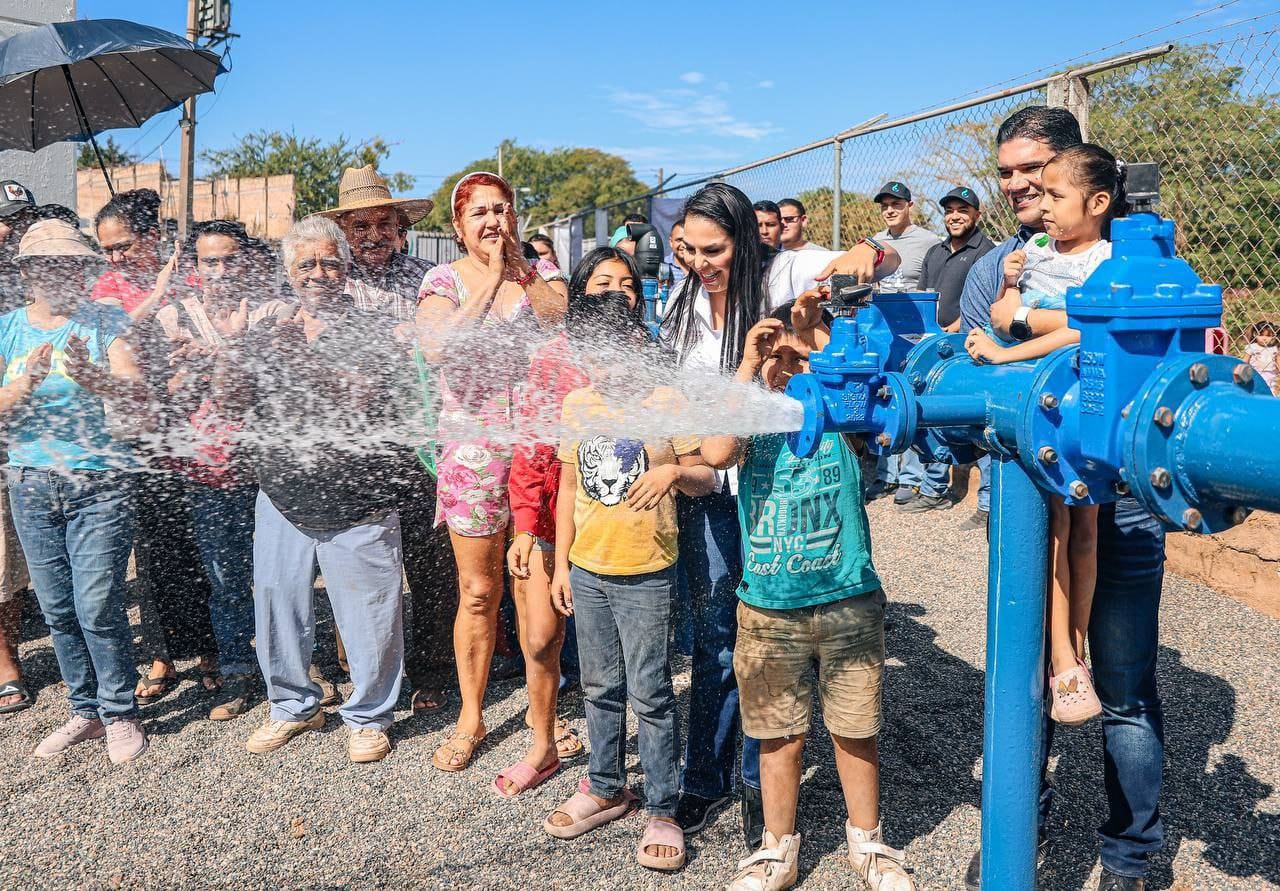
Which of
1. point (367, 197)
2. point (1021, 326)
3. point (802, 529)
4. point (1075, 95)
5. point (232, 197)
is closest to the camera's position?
point (1021, 326)

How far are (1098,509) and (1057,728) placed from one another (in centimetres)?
151

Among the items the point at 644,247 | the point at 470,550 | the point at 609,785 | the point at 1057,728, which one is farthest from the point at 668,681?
the point at 644,247

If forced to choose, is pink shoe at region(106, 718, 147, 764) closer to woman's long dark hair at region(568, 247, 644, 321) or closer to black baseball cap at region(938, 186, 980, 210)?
woman's long dark hair at region(568, 247, 644, 321)

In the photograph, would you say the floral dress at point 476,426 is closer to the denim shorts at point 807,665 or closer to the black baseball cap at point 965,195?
the denim shorts at point 807,665

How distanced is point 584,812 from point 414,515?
1.61 meters

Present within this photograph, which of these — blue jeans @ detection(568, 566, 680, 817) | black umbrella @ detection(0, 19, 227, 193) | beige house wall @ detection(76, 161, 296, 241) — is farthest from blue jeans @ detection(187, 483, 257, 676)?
beige house wall @ detection(76, 161, 296, 241)

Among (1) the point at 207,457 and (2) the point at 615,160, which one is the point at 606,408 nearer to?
(1) the point at 207,457

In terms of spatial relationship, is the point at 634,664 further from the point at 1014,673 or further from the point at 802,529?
the point at 1014,673

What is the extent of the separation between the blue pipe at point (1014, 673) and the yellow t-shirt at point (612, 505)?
1.35 metres

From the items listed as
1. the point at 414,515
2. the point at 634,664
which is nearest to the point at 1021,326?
the point at 634,664

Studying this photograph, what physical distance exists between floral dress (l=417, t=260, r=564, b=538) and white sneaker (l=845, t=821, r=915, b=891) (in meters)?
1.69

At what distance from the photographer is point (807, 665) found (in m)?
2.80

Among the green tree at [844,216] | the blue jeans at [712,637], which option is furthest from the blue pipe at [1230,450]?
the green tree at [844,216]

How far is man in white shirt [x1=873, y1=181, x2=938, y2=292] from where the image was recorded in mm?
6812
